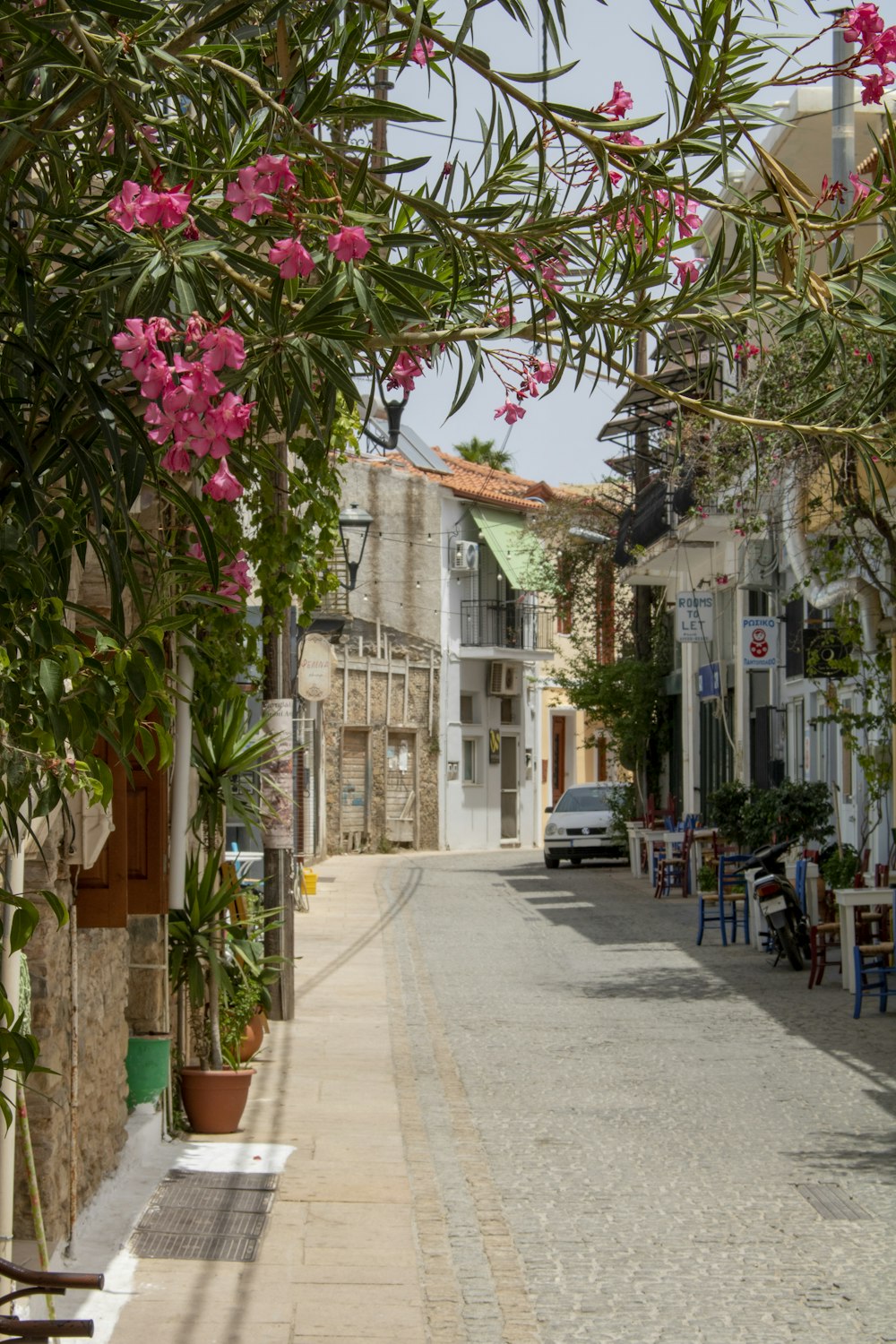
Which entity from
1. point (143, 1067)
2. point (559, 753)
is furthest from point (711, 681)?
point (559, 753)

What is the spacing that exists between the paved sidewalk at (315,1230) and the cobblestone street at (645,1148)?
151 millimetres

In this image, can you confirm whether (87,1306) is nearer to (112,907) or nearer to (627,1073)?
(112,907)

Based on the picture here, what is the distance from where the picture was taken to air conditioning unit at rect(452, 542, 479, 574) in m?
43.2

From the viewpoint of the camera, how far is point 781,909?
14.8 m

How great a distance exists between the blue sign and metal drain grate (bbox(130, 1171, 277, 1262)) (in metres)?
19.8

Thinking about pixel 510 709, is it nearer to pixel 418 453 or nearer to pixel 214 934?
pixel 418 453

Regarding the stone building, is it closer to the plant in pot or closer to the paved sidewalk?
the paved sidewalk

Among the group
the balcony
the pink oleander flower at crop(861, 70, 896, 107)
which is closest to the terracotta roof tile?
the balcony

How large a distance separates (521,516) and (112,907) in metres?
40.4

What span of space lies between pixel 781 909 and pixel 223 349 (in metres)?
12.5

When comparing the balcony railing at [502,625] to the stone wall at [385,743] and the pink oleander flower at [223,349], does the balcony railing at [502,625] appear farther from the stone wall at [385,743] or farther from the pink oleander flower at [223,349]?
the pink oleander flower at [223,349]

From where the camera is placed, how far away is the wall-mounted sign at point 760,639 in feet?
73.2

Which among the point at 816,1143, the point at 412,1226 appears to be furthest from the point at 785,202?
the point at 816,1143

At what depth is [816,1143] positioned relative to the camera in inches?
325
